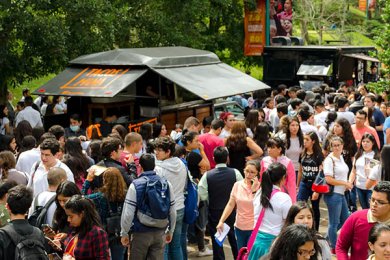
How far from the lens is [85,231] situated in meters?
6.65

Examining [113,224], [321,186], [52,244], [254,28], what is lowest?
[321,186]

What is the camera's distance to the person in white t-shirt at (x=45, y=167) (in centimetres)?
862

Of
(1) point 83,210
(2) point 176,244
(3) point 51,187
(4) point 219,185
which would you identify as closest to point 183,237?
(2) point 176,244

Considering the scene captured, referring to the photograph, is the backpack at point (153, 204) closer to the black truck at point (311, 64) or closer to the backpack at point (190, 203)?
the backpack at point (190, 203)

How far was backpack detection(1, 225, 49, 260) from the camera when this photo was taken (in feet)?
20.5

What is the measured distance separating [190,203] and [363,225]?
3.19m

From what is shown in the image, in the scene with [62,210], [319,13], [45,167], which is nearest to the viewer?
[62,210]

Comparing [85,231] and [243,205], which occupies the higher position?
[85,231]

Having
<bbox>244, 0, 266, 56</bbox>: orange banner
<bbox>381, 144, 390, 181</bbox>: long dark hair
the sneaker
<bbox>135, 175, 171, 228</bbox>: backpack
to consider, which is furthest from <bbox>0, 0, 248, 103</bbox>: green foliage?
<bbox>381, 144, 390, 181</bbox>: long dark hair

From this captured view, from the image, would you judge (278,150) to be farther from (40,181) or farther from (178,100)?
(178,100)

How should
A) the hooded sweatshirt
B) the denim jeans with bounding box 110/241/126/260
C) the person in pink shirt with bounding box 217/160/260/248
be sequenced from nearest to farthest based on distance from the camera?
1. the denim jeans with bounding box 110/241/126/260
2. the person in pink shirt with bounding box 217/160/260/248
3. the hooded sweatshirt

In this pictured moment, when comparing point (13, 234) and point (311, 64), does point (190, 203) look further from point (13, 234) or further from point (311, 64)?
point (311, 64)

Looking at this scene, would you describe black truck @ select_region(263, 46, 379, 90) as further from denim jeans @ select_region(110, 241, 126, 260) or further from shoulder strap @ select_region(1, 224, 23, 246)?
shoulder strap @ select_region(1, 224, 23, 246)

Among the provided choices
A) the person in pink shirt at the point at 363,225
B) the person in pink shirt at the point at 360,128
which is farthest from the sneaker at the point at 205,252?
the person in pink shirt at the point at 363,225
